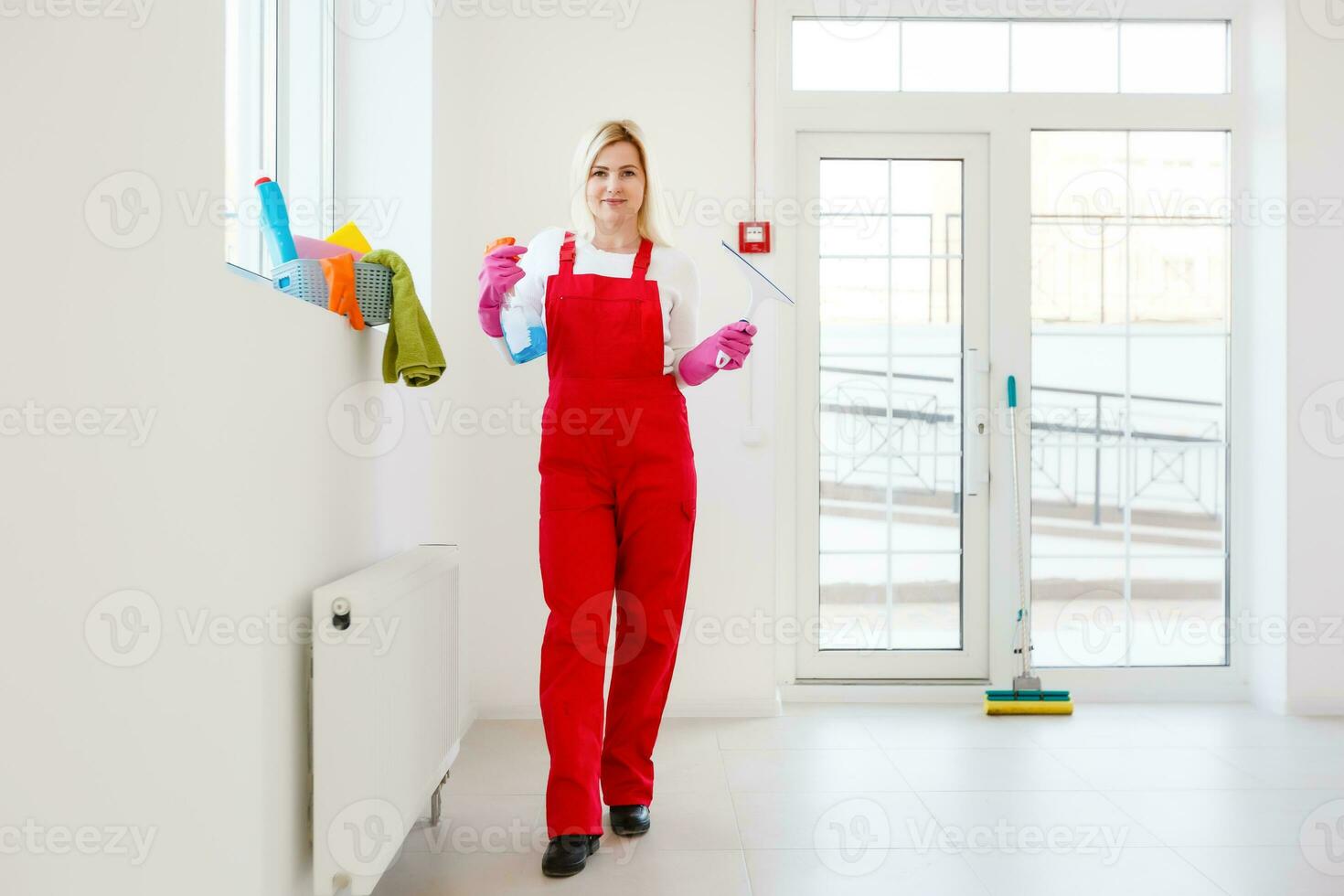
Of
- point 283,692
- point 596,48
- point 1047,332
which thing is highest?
point 596,48

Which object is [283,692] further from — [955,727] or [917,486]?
[917,486]

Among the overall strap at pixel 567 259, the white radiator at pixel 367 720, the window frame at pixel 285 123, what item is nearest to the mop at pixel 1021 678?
the overall strap at pixel 567 259

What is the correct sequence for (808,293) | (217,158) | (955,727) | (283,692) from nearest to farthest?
(217,158)
(283,692)
(955,727)
(808,293)

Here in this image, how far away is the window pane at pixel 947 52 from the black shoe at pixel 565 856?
8.40 ft

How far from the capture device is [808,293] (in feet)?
10.8

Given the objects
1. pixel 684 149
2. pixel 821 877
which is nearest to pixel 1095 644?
pixel 821 877

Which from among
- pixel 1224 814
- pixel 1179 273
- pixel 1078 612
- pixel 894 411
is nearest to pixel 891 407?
pixel 894 411

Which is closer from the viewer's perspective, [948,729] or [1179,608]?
[948,729]

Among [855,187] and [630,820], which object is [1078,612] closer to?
[855,187]

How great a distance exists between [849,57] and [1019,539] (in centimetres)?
167

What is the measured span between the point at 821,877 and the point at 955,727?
1175 mm

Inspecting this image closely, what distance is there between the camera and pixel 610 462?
2076mm

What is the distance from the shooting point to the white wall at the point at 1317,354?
3.15 m

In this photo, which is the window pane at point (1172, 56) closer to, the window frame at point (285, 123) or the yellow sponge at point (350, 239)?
the window frame at point (285, 123)
